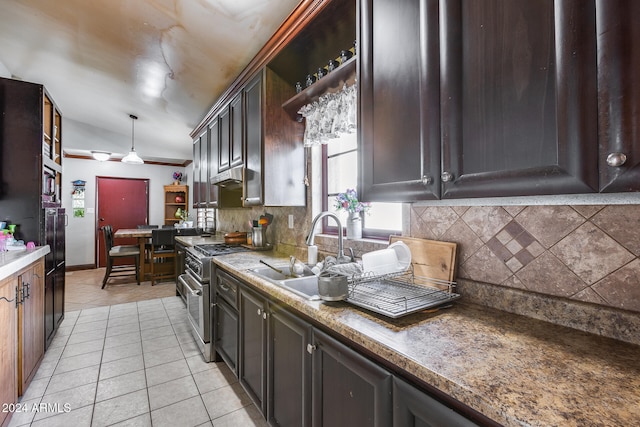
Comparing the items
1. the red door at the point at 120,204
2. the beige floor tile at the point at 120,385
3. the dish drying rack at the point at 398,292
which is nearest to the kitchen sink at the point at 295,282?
the dish drying rack at the point at 398,292

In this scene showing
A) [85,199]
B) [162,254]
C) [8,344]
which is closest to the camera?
[8,344]

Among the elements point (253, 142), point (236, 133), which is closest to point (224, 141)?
point (236, 133)

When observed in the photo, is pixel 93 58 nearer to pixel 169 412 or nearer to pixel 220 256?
pixel 220 256

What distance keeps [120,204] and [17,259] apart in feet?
18.7

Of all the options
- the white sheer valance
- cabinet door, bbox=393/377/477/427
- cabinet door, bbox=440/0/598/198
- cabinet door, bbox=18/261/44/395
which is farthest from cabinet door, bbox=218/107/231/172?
cabinet door, bbox=393/377/477/427

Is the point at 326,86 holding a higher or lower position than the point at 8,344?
higher

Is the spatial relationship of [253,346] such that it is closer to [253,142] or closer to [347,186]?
[347,186]

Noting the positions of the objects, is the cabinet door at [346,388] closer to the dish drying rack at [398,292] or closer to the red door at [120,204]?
the dish drying rack at [398,292]

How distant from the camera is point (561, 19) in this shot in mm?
669

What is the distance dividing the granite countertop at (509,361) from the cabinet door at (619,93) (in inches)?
16.7

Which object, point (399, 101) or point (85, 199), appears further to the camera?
point (85, 199)

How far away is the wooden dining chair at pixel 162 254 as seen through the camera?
15.8ft

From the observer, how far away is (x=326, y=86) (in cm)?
181

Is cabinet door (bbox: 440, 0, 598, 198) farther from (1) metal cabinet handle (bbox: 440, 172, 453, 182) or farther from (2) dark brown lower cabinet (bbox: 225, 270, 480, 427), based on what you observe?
(2) dark brown lower cabinet (bbox: 225, 270, 480, 427)
